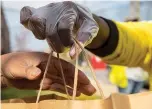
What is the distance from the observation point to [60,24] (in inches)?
19.7

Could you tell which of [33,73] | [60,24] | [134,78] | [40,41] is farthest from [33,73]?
[40,41]

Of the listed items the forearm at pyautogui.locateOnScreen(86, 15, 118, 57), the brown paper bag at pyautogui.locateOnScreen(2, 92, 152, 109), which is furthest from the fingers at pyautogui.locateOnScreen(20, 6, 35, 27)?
the forearm at pyautogui.locateOnScreen(86, 15, 118, 57)

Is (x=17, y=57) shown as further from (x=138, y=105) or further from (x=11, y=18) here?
(x=11, y=18)

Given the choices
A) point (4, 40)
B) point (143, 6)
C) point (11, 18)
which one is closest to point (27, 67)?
point (4, 40)

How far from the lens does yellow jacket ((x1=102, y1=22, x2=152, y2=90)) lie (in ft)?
2.83

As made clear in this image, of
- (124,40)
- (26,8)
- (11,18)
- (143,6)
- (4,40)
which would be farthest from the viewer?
(143,6)

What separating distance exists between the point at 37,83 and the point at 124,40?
13.6 inches

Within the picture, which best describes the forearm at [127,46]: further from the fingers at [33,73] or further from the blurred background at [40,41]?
the fingers at [33,73]

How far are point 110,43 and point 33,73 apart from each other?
13.9 inches

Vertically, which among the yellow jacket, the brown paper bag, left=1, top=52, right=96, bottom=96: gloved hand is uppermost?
the brown paper bag

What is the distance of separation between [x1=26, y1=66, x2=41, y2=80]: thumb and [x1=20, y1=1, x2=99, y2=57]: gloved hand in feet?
0.17

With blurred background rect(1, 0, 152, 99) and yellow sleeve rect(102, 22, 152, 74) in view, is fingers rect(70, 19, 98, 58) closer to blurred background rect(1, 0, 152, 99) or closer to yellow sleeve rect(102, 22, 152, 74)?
blurred background rect(1, 0, 152, 99)

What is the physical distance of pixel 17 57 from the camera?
0.60 m

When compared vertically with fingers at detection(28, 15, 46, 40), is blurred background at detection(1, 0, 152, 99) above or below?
below
